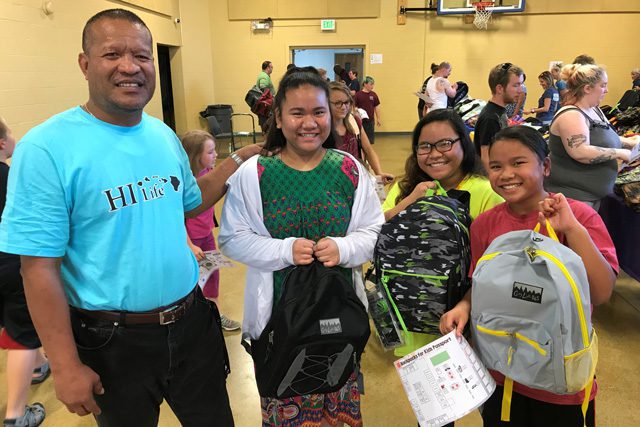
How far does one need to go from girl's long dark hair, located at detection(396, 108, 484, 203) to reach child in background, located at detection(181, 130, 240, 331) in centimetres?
122

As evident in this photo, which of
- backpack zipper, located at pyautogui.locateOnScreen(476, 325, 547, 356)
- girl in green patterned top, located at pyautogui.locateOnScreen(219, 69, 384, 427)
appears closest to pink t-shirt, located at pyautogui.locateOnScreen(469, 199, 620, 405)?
backpack zipper, located at pyautogui.locateOnScreen(476, 325, 547, 356)

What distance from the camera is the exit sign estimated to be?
11.5m

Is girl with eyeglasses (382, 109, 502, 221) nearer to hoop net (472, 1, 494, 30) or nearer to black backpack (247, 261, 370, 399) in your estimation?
black backpack (247, 261, 370, 399)

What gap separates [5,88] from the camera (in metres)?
5.04

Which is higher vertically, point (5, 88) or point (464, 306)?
point (5, 88)

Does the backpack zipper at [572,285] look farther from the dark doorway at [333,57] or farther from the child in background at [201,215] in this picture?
the dark doorway at [333,57]

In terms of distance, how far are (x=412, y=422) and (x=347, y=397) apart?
691mm

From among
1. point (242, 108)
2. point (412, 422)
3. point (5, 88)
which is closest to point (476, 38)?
point (242, 108)

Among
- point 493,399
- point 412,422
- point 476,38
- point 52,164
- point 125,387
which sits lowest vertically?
point 412,422

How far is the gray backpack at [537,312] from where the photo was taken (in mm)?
1145

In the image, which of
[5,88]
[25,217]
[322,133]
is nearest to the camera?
[25,217]

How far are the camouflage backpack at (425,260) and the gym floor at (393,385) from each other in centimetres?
83

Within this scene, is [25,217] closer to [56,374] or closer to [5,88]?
[56,374]

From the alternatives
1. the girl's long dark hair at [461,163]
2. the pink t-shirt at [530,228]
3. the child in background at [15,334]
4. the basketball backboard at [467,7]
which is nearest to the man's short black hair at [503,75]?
the girl's long dark hair at [461,163]
